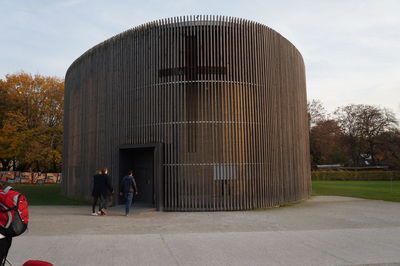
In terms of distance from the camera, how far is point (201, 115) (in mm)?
12914

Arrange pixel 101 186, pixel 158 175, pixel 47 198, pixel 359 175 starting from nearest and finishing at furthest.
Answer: pixel 101 186 < pixel 158 175 < pixel 47 198 < pixel 359 175

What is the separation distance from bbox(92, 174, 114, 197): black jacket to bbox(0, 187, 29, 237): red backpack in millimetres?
8025

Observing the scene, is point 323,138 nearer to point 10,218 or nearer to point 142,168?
point 142,168

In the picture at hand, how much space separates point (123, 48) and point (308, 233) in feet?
36.8

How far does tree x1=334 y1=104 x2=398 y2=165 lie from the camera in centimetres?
5216

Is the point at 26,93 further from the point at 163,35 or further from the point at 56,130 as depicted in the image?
the point at 163,35

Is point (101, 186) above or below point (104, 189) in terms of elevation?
above

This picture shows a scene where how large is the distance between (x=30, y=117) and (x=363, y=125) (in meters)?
50.3

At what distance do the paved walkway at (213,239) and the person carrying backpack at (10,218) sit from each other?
79.0 inches

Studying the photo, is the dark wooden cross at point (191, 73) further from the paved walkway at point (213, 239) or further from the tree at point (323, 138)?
the tree at point (323, 138)

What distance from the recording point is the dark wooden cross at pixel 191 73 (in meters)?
12.8

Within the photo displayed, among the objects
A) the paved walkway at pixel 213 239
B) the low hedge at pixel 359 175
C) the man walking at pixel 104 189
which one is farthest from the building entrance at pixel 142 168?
the low hedge at pixel 359 175

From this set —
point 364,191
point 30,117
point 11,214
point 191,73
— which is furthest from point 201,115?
point 30,117

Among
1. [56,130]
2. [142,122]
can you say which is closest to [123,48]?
[142,122]
